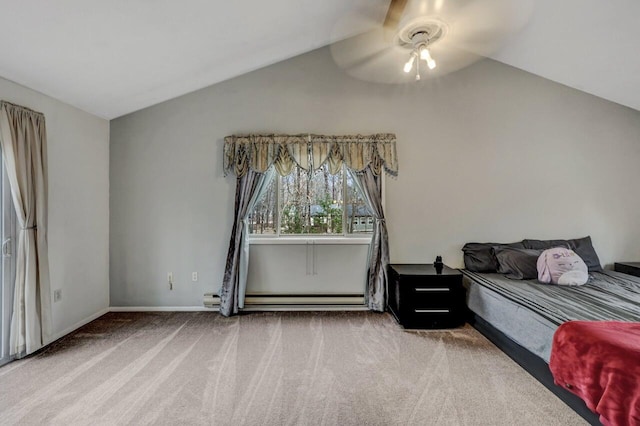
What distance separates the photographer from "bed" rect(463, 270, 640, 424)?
2.09 meters

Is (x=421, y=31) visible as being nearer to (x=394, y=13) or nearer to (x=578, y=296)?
(x=394, y=13)

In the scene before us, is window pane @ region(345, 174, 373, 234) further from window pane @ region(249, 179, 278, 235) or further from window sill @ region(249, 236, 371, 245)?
window pane @ region(249, 179, 278, 235)

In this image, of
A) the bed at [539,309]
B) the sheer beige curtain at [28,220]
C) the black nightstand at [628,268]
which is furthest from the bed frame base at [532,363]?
the sheer beige curtain at [28,220]

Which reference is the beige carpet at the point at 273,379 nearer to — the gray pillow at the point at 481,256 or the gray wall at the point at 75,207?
the gray wall at the point at 75,207

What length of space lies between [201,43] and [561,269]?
4.10 m

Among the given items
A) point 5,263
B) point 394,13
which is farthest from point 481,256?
point 5,263

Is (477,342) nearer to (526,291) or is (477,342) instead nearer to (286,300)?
(526,291)

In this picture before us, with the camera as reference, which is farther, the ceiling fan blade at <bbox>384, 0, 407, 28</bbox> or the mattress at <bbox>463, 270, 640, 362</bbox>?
the ceiling fan blade at <bbox>384, 0, 407, 28</bbox>

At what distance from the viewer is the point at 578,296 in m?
2.57

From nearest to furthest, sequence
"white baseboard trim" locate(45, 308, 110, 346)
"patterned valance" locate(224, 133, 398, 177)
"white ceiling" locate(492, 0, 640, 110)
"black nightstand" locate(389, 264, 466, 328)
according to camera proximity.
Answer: "white ceiling" locate(492, 0, 640, 110), "white baseboard trim" locate(45, 308, 110, 346), "black nightstand" locate(389, 264, 466, 328), "patterned valance" locate(224, 133, 398, 177)

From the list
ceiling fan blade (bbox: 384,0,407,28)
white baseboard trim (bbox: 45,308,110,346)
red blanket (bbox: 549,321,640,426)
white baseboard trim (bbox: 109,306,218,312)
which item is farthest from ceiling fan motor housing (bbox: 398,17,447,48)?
white baseboard trim (bbox: 45,308,110,346)

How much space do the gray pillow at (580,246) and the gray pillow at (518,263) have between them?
22 cm

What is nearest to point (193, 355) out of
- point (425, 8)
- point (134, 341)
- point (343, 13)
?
point (134, 341)

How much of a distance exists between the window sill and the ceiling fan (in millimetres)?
1873
